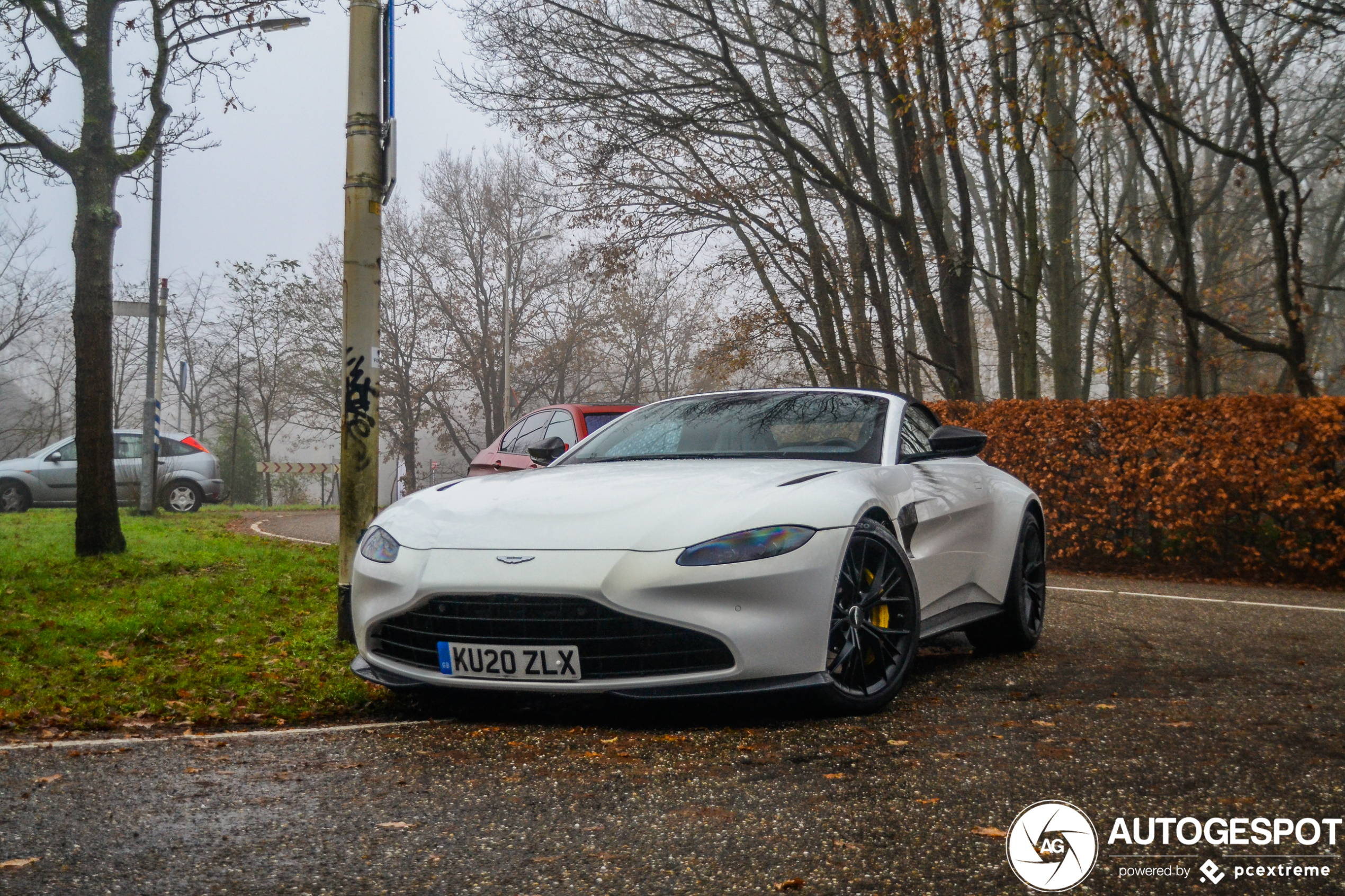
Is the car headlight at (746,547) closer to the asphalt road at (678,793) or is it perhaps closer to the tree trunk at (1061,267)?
the asphalt road at (678,793)

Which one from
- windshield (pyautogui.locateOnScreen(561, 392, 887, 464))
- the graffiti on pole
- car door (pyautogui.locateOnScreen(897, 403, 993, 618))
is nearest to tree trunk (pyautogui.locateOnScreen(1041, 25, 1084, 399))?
car door (pyautogui.locateOnScreen(897, 403, 993, 618))

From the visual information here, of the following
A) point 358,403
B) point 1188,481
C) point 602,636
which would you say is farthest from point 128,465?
point 602,636

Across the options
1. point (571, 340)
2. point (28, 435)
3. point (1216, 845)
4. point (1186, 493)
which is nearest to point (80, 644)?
point (1216, 845)

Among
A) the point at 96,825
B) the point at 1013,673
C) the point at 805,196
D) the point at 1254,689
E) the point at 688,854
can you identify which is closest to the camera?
the point at 688,854

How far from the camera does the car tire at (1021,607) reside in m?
5.89

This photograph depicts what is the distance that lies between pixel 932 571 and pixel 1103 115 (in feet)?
28.8

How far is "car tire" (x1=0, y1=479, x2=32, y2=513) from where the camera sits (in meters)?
20.5

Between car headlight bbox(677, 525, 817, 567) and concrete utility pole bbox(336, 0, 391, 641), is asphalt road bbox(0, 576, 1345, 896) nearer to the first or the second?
car headlight bbox(677, 525, 817, 567)

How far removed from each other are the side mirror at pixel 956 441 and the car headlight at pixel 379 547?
7.76ft

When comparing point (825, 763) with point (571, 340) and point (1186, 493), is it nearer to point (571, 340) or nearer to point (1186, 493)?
point (1186, 493)

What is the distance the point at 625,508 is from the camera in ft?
13.6

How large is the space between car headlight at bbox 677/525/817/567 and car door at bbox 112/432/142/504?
18877 millimetres

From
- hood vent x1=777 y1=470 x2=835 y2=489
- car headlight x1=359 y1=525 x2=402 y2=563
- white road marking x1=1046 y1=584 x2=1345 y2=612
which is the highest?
hood vent x1=777 y1=470 x2=835 y2=489

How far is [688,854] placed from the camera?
277 centimetres
